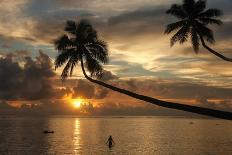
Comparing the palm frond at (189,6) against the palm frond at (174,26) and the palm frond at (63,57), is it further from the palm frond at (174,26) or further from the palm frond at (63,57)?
the palm frond at (63,57)

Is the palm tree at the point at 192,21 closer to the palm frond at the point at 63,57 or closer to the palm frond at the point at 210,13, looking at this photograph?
the palm frond at the point at 210,13

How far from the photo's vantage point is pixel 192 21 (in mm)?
33719

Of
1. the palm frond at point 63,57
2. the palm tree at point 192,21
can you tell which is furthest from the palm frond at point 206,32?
the palm frond at point 63,57

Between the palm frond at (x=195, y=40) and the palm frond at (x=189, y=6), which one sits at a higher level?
the palm frond at (x=189, y=6)

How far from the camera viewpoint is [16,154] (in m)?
87.4

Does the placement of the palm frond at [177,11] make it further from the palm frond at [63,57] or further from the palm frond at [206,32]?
the palm frond at [63,57]

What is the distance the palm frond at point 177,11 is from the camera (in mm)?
33812

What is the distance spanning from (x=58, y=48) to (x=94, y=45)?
337 centimetres

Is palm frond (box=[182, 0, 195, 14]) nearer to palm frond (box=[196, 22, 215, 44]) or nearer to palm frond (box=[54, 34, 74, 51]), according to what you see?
palm frond (box=[196, 22, 215, 44])

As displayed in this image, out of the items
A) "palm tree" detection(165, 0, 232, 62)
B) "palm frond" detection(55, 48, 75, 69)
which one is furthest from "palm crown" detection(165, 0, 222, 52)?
"palm frond" detection(55, 48, 75, 69)

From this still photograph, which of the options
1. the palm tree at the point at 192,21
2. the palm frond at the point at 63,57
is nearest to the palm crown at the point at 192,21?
the palm tree at the point at 192,21

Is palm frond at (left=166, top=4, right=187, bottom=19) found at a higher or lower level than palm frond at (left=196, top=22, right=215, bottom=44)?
higher

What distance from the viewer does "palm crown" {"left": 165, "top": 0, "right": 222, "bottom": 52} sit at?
33.4 m

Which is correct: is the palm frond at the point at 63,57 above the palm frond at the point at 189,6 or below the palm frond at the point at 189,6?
below
